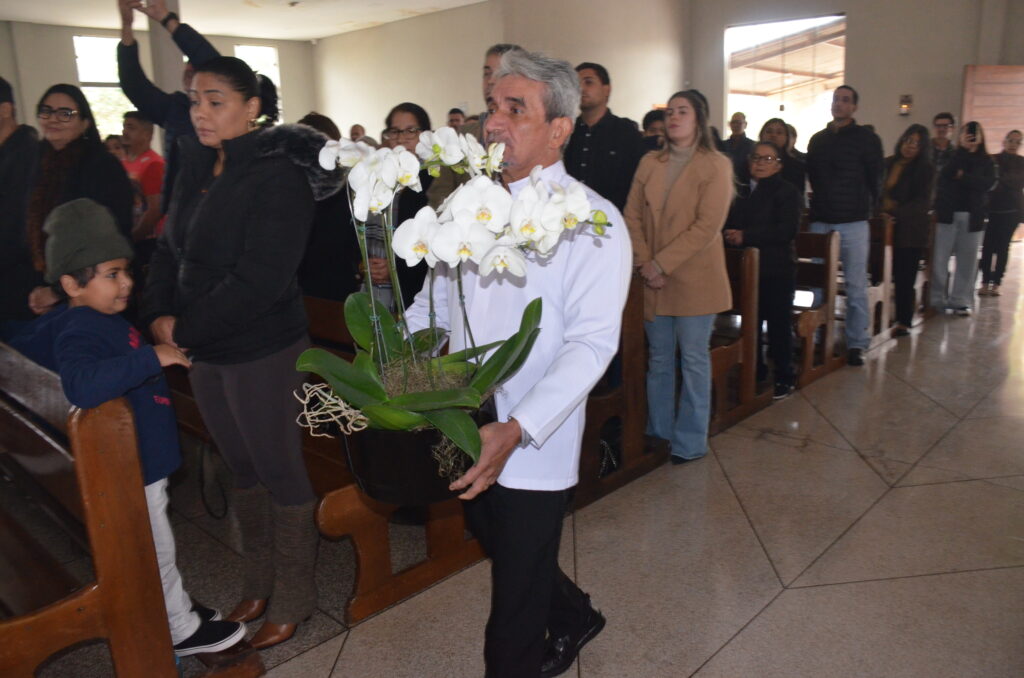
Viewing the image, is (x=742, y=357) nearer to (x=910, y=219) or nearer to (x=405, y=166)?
(x=910, y=219)

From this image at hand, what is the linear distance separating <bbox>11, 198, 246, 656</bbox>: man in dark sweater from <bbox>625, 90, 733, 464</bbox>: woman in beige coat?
2101mm

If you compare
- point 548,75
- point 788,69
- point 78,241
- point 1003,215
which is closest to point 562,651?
point 548,75

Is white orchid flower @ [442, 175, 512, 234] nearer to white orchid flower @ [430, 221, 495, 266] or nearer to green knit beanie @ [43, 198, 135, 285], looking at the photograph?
white orchid flower @ [430, 221, 495, 266]

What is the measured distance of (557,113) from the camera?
1608 mm

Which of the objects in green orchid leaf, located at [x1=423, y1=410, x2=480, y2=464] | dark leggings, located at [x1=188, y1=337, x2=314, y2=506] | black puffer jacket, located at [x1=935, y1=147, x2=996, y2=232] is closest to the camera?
green orchid leaf, located at [x1=423, y1=410, x2=480, y2=464]

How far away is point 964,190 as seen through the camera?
6543mm

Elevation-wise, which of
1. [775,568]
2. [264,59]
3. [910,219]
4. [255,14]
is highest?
[255,14]

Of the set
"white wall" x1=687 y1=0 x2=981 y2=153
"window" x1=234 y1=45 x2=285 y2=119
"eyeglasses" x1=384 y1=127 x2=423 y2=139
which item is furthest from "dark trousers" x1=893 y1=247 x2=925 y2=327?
"window" x1=234 y1=45 x2=285 y2=119

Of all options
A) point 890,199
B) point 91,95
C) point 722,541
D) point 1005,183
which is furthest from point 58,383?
point 91,95

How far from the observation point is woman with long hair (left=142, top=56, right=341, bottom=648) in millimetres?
2057

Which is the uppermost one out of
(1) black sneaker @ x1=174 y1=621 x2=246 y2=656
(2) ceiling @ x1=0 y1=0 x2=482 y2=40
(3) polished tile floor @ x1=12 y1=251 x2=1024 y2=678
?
(2) ceiling @ x1=0 y1=0 x2=482 y2=40

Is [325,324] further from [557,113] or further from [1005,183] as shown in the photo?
[1005,183]

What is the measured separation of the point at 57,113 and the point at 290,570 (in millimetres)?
2179

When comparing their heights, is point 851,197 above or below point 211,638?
above
